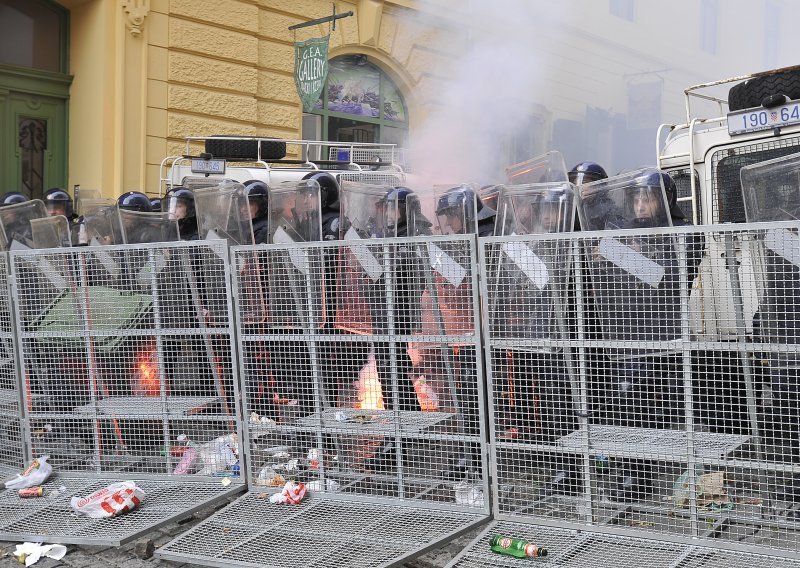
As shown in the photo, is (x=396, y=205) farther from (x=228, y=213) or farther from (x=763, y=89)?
(x=763, y=89)

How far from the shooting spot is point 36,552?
3.99m

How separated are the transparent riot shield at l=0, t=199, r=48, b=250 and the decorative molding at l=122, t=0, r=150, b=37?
5.44 meters

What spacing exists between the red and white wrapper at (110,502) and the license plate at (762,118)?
4.12m

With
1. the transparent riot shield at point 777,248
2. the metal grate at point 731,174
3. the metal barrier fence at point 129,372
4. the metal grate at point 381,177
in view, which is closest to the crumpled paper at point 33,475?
the metal barrier fence at point 129,372

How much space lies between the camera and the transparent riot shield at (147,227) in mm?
5582

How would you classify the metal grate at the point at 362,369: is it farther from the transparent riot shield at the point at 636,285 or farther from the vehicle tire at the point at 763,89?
→ the vehicle tire at the point at 763,89

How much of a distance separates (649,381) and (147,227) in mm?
3321

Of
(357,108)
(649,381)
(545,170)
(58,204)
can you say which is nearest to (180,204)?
(58,204)

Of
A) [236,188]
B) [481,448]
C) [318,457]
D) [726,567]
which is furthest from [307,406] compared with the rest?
[726,567]

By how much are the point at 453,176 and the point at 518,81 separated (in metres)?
2.42

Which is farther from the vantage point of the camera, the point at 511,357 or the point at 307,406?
the point at 307,406

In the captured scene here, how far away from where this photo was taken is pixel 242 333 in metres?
4.61

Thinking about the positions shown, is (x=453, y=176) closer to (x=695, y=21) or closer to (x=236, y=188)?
(x=695, y=21)

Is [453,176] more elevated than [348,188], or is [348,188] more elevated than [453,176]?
[453,176]
